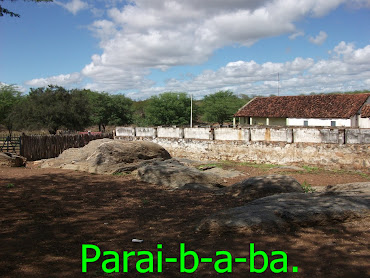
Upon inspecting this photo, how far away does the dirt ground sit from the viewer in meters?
3.66

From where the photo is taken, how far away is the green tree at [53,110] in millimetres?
28672

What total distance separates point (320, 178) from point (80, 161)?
388 inches

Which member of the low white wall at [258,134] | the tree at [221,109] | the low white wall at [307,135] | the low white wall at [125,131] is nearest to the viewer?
the low white wall at [307,135]

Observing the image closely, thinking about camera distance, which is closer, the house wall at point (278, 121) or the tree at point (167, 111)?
the house wall at point (278, 121)

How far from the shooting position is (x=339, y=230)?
4.62 m

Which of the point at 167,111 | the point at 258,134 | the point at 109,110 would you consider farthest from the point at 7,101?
the point at 258,134

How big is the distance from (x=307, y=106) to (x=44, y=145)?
26.3 metres

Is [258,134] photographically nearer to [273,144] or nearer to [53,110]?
[273,144]

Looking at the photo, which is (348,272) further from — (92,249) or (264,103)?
(264,103)

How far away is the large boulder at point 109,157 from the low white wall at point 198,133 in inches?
196

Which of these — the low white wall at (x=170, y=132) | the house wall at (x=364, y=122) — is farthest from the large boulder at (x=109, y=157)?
the house wall at (x=364, y=122)

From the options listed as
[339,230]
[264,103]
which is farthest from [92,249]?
[264,103]

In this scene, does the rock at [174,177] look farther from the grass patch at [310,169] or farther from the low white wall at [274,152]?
the low white wall at [274,152]

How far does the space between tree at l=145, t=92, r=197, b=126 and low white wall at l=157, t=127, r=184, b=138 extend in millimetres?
22009
